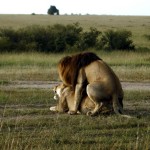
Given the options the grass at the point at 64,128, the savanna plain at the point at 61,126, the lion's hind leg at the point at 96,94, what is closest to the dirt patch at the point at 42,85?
the savanna plain at the point at 61,126

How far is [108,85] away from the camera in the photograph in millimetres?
11500

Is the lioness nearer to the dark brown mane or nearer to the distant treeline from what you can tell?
the dark brown mane

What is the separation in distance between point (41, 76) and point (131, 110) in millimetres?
8644

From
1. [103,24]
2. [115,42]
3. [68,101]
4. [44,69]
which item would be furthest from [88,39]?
A: [103,24]

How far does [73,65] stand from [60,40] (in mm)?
26868

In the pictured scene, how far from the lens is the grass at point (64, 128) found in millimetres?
8500

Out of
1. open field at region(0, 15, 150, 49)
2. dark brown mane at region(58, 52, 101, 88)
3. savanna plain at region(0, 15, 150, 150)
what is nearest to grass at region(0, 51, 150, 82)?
savanna plain at region(0, 15, 150, 150)

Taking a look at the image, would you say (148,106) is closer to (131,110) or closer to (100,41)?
(131,110)

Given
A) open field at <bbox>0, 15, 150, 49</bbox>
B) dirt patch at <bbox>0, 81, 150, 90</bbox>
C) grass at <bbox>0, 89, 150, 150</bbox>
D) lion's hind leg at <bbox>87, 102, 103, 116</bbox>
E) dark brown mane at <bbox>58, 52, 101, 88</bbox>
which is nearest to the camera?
grass at <bbox>0, 89, 150, 150</bbox>

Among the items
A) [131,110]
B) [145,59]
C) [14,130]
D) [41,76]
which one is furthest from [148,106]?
[145,59]

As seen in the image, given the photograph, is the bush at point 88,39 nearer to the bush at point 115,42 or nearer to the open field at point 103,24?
the bush at point 115,42

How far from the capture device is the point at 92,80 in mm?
11680

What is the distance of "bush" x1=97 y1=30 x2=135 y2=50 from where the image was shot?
38500 mm

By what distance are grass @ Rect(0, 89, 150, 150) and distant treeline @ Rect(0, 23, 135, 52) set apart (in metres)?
23.5
